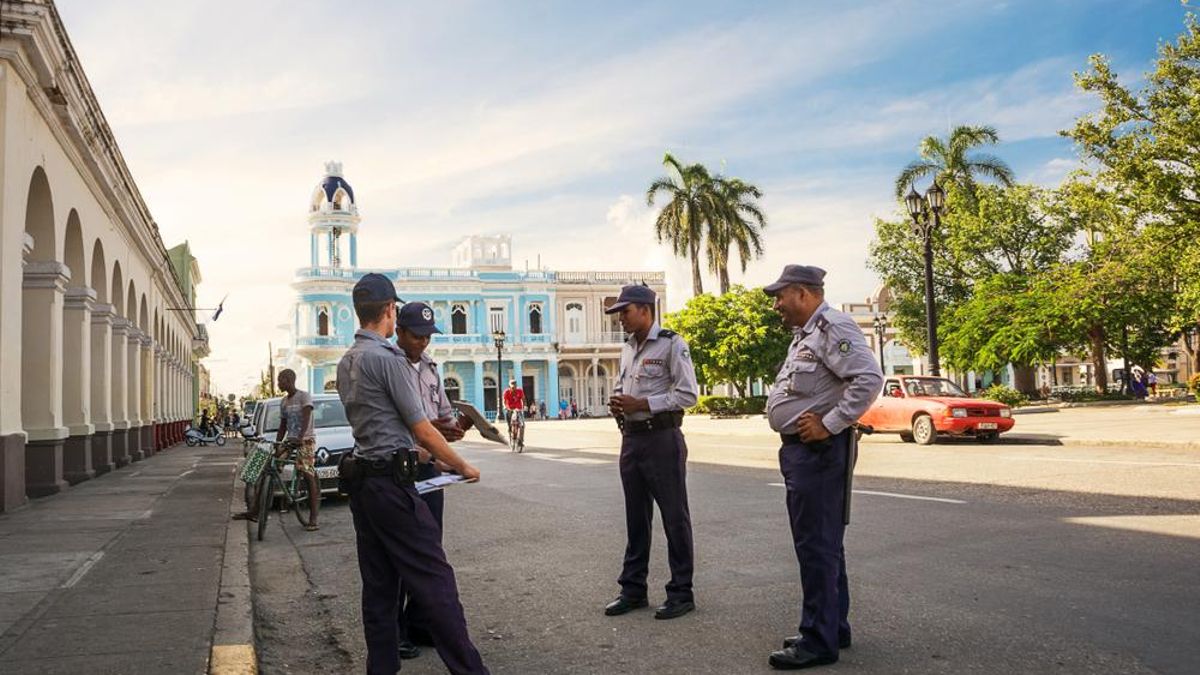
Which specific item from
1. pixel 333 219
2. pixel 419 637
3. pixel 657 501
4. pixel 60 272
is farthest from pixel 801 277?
pixel 333 219

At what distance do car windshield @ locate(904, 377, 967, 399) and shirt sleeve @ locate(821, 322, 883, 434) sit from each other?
1596 centimetres

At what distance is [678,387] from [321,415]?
9461 millimetres

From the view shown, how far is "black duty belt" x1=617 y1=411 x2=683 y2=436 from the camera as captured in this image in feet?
18.3

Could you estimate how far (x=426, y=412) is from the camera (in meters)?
5.12

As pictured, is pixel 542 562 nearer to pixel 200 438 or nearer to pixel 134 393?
pixel 134 393

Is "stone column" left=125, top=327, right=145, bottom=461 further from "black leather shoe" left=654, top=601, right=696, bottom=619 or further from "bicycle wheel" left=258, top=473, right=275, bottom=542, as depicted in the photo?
"black leather shoe" left=654, top=601, right=696, bottom=619

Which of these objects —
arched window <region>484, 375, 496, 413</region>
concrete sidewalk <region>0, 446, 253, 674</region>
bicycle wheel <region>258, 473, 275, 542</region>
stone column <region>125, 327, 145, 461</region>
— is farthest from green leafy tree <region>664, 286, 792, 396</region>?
bicycle wheel <region>258, 473, 275, 542</region>

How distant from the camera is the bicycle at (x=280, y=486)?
393 inches

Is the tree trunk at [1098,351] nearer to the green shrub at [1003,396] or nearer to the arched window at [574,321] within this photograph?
the green shrub at [1003,396]

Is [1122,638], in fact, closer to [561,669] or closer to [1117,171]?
[561,669]

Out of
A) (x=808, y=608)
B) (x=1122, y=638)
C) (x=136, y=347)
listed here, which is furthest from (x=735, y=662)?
(x=136, y=347)

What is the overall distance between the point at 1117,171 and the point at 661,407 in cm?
2336

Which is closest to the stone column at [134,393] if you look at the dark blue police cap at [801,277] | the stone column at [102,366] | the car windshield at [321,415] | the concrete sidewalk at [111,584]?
the stone column at [102,366]

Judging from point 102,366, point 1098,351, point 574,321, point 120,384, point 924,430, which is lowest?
point 924,430
